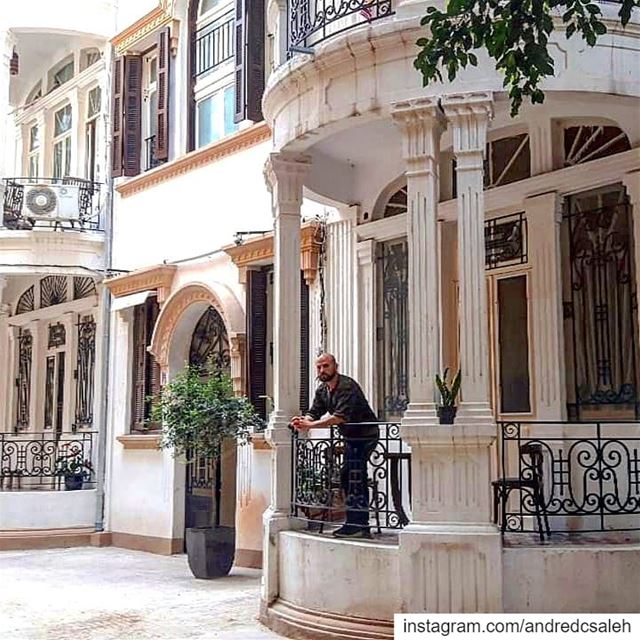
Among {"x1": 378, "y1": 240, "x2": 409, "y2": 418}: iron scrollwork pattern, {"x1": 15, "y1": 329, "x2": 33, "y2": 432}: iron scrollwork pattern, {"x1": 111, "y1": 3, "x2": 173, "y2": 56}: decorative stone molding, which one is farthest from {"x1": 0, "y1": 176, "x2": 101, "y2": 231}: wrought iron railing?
{"x1": 378, "y1": 240, "x2": 409, "y2": 418}: iron scrollwork pattern

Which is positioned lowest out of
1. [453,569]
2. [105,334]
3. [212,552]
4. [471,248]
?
[212,552]

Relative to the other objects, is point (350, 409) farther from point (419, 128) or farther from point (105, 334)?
point (105, 334)

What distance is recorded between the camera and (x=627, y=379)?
31.1ft

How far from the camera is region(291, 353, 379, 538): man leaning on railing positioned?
8.93m

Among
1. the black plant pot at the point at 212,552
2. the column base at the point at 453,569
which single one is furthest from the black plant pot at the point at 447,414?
the black plant pot at the point at 212,552

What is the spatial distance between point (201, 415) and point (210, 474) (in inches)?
112

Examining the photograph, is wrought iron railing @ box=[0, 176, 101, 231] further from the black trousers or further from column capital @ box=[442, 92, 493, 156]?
column capital @ box=[442, 92, 493, 156]

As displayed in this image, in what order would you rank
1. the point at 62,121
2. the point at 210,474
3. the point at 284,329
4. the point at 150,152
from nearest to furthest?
1. the point at 284,329
2. the point at 210,474
3. the point at 150,152
4. the point at 62,121

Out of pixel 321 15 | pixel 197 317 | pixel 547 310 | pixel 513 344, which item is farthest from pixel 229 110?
pixel 547 310

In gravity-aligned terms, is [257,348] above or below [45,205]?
below

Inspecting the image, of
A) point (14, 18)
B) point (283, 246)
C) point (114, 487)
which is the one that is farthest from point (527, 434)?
point (14, 18)

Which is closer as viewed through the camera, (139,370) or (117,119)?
(139,370)

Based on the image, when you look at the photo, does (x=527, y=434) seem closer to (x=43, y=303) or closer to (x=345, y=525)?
(x=345, y=525)

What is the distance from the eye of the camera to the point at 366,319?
11.7 metres
